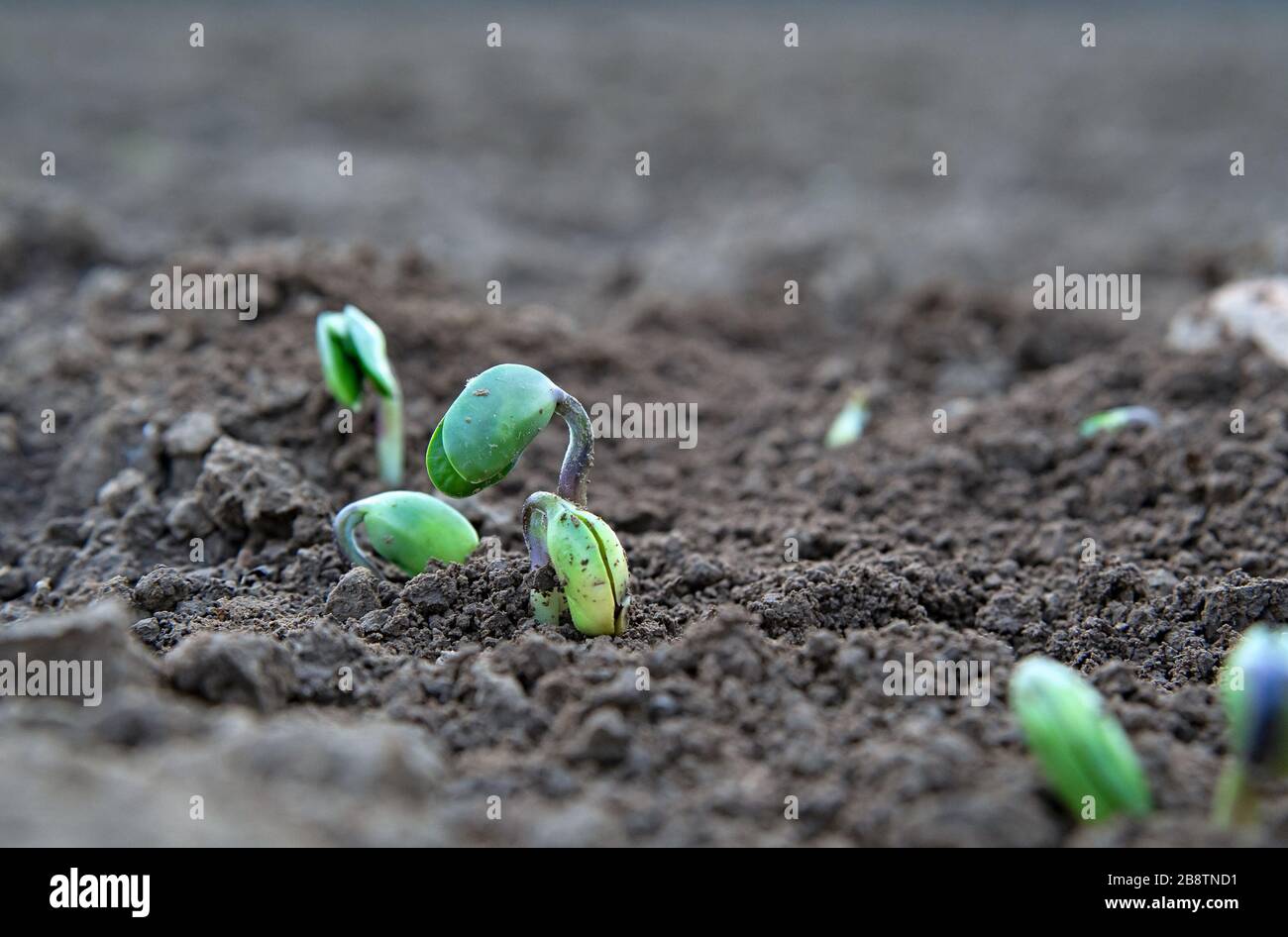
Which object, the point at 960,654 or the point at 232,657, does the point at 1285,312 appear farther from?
the point at 232,657

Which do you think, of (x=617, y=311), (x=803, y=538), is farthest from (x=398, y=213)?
(x=803, y=538)

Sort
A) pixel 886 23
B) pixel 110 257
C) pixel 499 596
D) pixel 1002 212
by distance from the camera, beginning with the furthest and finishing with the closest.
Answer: pixel 886 23, pixel 1002 212, pixel 110 257, pixel 499 596

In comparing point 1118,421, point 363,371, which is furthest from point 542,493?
point 1118,421

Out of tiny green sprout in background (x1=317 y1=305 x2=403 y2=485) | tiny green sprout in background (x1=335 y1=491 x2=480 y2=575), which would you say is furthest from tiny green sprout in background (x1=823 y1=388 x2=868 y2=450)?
tiny green sprout in background (x1=335 y1=491 x2=480 y2=575)

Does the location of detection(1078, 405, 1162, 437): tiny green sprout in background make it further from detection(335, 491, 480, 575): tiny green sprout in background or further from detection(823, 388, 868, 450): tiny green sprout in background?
detection(335, 491, 480, 575): tiny green sprout in background

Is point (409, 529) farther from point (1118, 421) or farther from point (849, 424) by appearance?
point (1118, 421)
